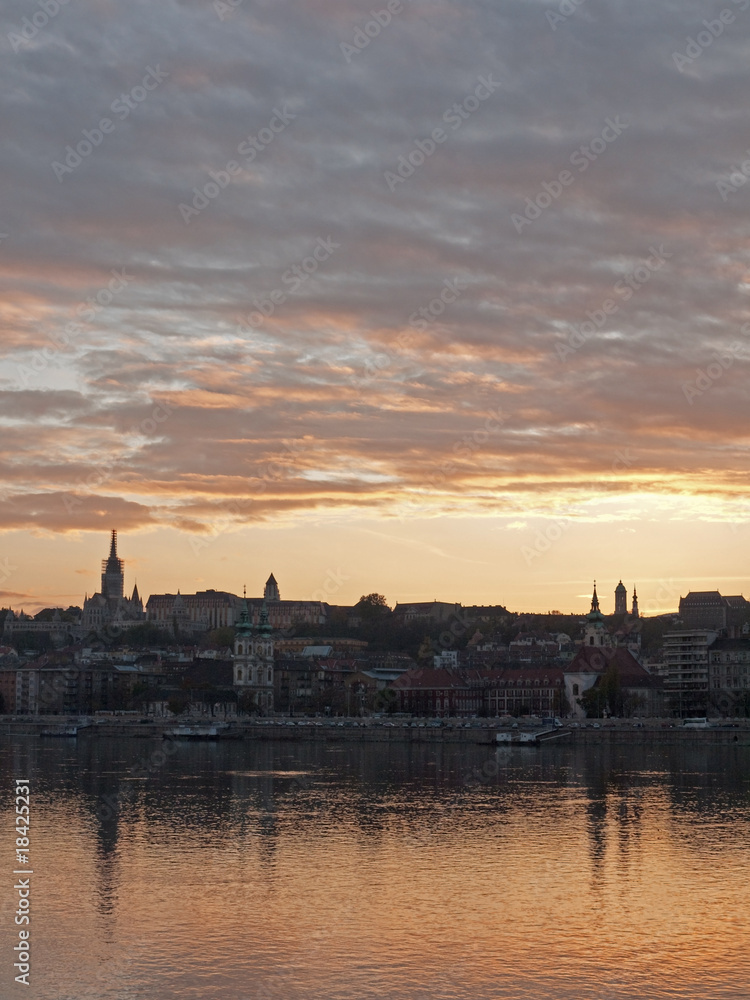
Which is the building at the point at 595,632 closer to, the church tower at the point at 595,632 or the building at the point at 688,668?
the church tower at the point at 595,632

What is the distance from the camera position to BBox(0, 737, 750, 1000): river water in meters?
32.3

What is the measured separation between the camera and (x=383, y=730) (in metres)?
140

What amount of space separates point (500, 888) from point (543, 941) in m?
6.92

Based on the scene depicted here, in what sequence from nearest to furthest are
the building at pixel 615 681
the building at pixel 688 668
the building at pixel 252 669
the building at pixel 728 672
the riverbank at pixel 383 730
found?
the riverbank at pixel 383 730 → the building at pixel 615 681 → the building at pixel 728 672 → the building at pixel 688 668 → the building at pixel 252 669

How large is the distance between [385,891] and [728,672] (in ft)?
433

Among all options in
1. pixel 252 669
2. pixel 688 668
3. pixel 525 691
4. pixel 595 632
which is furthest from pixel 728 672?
pixel 252 669

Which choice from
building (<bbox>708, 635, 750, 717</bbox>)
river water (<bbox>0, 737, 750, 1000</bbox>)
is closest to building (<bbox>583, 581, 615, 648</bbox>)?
building (<bbox>708, 635, 750, 717</bbox>)

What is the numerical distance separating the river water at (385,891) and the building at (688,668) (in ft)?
289

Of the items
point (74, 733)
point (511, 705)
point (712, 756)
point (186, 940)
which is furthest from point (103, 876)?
point (511, 705)

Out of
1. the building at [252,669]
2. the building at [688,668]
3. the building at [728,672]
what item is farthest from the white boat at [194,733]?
the building at [728,672]

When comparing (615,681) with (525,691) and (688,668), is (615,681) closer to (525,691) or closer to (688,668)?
(688,668)

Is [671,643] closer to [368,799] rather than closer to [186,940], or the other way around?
[368,799]

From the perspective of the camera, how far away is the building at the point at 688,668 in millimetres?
165875

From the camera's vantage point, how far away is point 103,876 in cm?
4494
